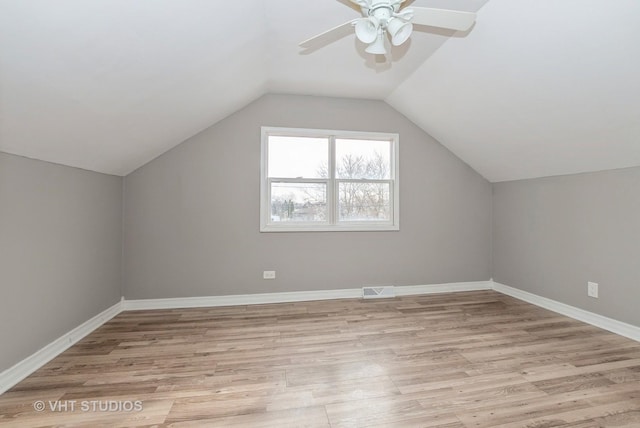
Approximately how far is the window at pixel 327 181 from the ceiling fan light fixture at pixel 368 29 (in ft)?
7.01

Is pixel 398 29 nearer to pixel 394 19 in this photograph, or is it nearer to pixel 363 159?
pixel 394 19

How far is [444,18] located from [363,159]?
2362 mm

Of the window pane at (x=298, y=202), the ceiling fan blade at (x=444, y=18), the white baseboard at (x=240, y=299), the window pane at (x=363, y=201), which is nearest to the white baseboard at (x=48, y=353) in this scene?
the white baseboard at (x=240, y=299)

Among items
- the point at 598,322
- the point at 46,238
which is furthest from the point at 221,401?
the point at 598,322

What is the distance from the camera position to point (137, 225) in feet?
11.4

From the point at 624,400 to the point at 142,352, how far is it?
3423 millimetres

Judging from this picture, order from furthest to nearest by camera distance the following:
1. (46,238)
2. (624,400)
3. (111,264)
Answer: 1. (111,264)
2. (46,238)
3. (624,400)

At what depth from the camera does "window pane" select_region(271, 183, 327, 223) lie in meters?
3.81

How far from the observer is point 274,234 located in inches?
147

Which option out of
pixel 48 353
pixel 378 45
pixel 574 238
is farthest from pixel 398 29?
pixel 48 353

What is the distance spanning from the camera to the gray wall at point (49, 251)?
1.93 metres

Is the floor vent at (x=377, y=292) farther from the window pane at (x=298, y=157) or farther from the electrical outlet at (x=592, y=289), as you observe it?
the electrical outlet at (x=592, y=289)

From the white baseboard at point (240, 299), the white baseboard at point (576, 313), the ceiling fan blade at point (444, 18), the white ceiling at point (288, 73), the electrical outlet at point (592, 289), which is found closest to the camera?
the white ceiling at point (288, 73)

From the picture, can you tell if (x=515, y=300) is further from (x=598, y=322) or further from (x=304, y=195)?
(x=304, y=195)
